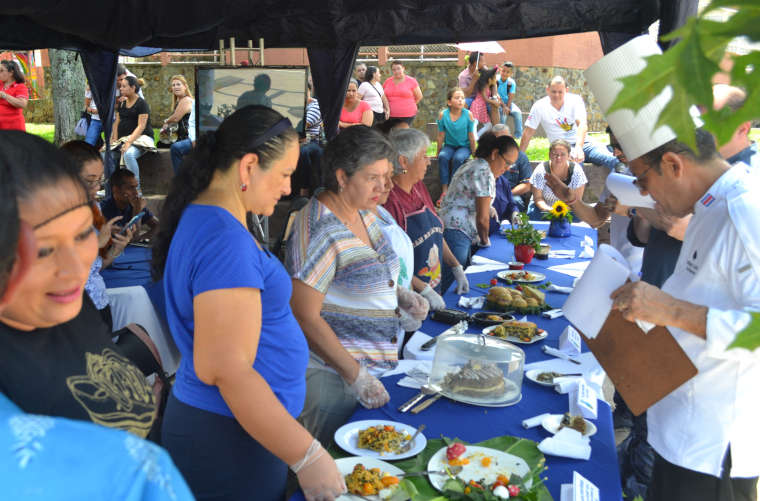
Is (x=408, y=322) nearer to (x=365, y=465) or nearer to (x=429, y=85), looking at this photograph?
(x=365, y=465)

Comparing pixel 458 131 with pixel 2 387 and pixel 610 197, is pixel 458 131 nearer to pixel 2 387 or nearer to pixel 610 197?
pixel 610 197

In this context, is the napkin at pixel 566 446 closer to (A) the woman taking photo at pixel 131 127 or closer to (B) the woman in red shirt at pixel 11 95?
(A) the woman taking photo at pixel 131 127

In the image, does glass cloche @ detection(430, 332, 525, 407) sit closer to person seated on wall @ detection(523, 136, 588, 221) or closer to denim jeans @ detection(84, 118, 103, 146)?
person seated on wall @ detection(523, 136, 588, 221)

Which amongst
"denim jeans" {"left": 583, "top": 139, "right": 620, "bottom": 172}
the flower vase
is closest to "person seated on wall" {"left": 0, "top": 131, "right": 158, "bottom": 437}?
the flower vase

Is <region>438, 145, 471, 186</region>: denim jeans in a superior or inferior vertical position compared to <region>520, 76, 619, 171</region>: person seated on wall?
inferior

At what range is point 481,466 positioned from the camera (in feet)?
5.51

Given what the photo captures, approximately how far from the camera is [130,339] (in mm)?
2318

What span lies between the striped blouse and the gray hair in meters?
1.71

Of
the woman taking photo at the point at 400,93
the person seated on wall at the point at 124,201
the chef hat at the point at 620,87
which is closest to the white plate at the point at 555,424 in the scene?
the chef hat at the point at 620,87

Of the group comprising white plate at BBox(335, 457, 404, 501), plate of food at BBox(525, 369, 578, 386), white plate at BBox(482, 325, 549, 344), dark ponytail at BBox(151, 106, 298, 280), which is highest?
dark ponytail at BBox(151, 106, 298, 280)

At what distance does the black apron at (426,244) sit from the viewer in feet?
12.5

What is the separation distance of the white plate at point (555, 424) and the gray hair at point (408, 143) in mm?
2292

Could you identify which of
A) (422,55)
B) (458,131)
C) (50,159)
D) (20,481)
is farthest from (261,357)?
(422,55)

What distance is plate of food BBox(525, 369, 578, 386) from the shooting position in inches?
91.0
